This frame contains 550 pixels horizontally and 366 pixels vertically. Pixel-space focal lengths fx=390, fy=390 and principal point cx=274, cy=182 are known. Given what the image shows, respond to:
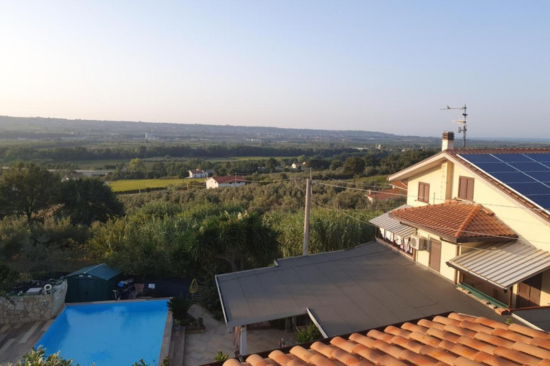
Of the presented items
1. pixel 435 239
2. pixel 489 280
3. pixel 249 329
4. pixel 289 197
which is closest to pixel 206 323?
pixel 249 329

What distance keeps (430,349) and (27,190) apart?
28727 mm

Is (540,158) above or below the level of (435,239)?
above

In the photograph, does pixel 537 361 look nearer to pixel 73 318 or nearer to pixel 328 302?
pixel 328 302

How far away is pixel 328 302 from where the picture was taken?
10445mm

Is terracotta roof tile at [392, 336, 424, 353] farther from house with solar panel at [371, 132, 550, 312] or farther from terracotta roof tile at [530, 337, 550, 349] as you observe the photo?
house with solar panel at [371, 132, 550, 312]

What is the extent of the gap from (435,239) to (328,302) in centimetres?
463

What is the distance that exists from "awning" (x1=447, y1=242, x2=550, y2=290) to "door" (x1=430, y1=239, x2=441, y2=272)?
5.48 ft

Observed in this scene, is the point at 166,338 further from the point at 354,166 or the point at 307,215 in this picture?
the point at 354,166

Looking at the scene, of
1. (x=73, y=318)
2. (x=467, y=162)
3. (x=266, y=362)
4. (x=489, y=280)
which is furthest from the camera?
(x=73, y=318)

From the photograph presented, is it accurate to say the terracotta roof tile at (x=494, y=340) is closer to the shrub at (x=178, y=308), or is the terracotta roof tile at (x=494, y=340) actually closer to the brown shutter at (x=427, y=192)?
the brown shutter at (x=427, y=192)

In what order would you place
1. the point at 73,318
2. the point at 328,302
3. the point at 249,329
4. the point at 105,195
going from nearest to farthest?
1. the point at 328,302
2. the point at 249,329
3. the point at 73,318
4. the point at 105,195

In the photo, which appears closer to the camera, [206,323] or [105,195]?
[206,323]

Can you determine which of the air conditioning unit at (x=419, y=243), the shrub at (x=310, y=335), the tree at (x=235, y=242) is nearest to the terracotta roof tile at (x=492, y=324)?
the shrub at (x=310, y=335)

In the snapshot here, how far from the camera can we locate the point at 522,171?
11977mm
